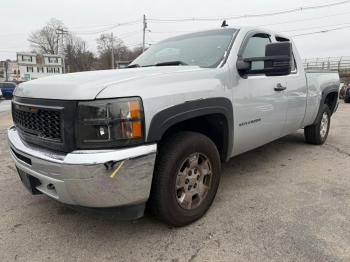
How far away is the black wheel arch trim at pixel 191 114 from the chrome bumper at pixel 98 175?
0.13 metres

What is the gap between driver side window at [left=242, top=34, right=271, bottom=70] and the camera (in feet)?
11.4

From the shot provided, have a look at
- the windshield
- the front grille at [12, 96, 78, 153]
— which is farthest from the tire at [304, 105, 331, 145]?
the front grille at [12, 96, 78, 153]

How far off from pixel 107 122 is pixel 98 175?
1.18 ft

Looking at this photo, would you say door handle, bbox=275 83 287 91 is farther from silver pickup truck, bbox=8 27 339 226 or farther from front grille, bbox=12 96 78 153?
front grille, bbox=12 96 78 153

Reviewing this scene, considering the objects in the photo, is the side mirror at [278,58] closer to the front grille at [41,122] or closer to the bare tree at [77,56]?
the front grille at [41,122]

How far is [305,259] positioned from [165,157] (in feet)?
4.18

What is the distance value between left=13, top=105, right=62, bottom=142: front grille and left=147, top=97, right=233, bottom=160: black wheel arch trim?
2.19ft

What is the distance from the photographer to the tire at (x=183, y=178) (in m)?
2.46

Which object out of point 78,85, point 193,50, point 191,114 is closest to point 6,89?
point 193,50

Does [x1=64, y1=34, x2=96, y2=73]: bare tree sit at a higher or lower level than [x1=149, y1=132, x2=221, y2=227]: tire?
higher

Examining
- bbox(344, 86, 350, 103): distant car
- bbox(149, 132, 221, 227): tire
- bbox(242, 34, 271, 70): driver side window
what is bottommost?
bbox(149, 132, 221, 227): tire

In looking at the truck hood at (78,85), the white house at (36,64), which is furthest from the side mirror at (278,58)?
the white house at (36,64)

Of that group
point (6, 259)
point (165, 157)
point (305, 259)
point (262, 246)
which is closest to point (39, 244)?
point (6, 259)

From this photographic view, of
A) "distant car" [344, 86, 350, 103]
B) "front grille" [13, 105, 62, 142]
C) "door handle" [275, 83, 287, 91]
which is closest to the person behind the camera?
"front grille" [13, 105, 62, 142]
